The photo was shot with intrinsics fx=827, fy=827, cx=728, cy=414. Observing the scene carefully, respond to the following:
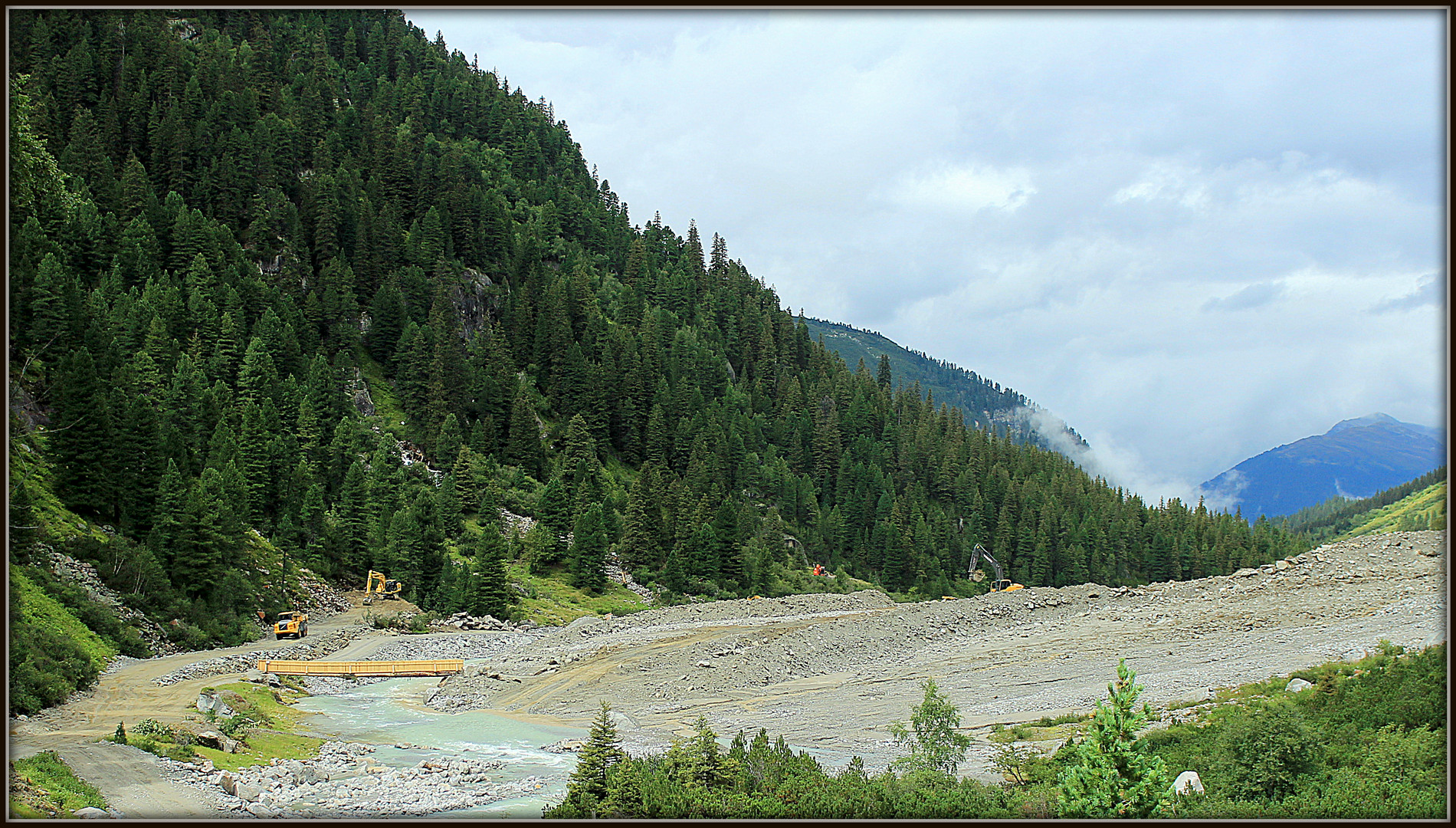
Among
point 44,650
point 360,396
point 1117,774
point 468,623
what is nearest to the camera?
point 1117,774

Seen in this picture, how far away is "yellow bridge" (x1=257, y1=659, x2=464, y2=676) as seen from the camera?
1748 inches

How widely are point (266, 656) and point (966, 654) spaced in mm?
40416

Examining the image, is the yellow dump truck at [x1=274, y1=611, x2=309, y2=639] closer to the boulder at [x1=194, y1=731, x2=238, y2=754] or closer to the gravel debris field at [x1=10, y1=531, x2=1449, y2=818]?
the gravel debris field at [x1=10, y1=531, x2=1449, y2=818]

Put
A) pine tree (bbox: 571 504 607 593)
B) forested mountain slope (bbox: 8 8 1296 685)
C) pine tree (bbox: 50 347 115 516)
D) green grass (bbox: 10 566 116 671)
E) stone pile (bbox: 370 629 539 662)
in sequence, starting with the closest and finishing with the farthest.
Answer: green grass (bbox: 10 566 116 671) → pine tree (bbox: 50 347 115 516) → stone pile (bbox: 370 629 539 662) → forested mountain slope (bbox: 8 8 1296 685) → pine tree (bbox: 571 504 607 593)

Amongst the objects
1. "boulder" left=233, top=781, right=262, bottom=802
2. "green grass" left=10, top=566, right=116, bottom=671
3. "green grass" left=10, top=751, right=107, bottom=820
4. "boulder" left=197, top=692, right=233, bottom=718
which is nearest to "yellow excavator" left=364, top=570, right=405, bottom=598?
"green grass" left=10, top=566, right=116, bottom=671

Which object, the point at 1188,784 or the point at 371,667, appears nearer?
the point at 1188,784

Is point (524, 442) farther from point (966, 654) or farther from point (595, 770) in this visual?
point (595, 770)

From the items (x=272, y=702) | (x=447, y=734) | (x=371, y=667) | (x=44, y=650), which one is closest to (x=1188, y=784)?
(x=447, y=734)

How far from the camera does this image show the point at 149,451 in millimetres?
54312

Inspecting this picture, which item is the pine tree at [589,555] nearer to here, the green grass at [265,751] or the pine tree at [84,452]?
the pine tree at [84,452]

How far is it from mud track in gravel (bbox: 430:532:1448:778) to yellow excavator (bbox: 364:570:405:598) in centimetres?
1730

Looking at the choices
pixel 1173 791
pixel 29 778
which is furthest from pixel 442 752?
pixel 1173 791

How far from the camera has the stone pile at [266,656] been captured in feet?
122

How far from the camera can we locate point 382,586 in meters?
70.6
